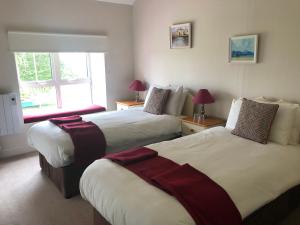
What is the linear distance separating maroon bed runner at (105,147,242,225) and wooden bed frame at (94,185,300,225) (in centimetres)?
25

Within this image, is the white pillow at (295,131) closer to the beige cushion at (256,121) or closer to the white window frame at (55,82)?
the beige cushion at (256,121)

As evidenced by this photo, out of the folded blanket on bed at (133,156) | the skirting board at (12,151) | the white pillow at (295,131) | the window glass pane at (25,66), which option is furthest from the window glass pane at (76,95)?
the white pillow at (295,131)

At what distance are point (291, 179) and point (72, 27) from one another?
3675mm

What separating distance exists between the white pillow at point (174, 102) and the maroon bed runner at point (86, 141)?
45.5 inches

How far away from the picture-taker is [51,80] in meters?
4.29

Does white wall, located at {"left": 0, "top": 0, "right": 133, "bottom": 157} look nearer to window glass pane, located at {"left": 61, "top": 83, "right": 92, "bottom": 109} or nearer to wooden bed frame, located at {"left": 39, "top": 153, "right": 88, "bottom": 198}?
window glass pane, located at {"left": 61, "top": 83, "right": 92, "bottom": 109}

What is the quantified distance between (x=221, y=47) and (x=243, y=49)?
342 millimetres

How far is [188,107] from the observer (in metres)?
3.75

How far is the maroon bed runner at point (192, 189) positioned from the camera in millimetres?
1455

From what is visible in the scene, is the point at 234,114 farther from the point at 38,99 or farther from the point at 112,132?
the point at 38,99

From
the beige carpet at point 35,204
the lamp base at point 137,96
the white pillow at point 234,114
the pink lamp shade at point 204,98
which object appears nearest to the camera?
the beige carpet at point 35,204

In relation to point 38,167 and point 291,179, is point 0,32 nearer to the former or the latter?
point 38,167

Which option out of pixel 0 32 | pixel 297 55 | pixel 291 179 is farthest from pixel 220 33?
pixel 0 32

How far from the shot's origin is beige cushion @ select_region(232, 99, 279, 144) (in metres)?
2.43
